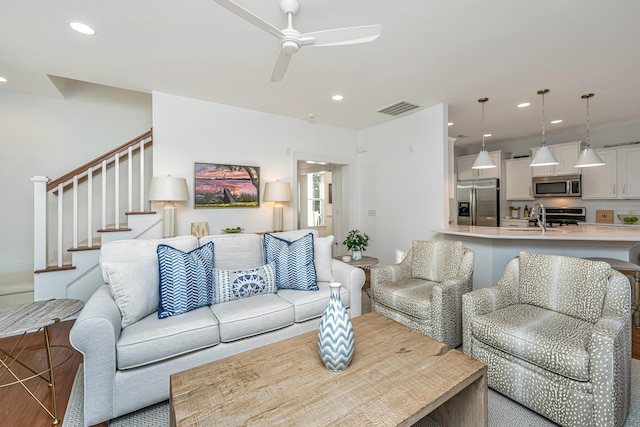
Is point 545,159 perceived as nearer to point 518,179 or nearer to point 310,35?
point 518,179

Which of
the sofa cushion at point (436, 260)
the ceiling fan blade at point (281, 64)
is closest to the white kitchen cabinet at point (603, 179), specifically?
the sofa cushion at point (436, 260)

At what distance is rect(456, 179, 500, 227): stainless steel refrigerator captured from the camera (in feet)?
19.2

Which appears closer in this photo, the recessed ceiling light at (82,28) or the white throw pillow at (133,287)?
the white throw pillow at (133,287)

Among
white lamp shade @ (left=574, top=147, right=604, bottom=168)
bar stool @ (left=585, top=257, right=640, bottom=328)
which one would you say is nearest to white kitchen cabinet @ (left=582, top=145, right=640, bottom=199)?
white lamp shade @ (left=574, top=147, right=604, bottom=168)

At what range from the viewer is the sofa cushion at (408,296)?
2354 millimetres

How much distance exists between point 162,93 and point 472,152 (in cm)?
663

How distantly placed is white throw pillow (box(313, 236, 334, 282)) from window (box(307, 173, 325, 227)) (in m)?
3.08

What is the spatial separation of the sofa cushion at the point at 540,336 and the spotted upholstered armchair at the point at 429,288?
0.36m

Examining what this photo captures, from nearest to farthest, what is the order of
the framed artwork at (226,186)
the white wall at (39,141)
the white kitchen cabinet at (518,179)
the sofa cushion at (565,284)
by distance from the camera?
1. the sofa cushion at (565,284)
2. the white wall at (39,141)
3. the framed artwork at (226,186)
4. the white kitchen cabinet at (518,179)

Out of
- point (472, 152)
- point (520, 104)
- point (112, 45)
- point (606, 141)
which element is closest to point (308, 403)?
point (112, 45)

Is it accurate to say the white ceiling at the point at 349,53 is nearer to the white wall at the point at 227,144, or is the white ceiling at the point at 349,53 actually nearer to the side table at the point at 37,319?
the white wall at the point at 227,144

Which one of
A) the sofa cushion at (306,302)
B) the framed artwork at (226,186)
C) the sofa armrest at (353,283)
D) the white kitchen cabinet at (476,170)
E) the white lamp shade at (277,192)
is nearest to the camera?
the sofa cushion at (306,302)

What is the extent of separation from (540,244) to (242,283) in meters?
3.32

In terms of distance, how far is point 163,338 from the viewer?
1718 millimetres
